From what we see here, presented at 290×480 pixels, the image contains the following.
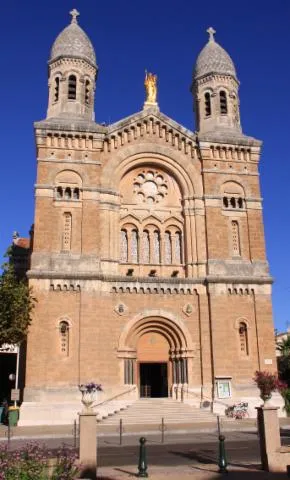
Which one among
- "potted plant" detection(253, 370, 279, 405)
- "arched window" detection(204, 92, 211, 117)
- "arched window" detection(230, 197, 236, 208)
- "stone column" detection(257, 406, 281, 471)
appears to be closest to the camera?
"stone column" detection(257, 406, 281, 471)

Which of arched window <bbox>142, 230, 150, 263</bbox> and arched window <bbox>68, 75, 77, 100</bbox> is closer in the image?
arched window <bbox>142, 230, 150, 263</bbox>

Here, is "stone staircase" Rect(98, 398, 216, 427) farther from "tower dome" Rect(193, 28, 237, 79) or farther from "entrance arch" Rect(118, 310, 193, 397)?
→ "tower dome" Rect(193, 28, 237, 79)

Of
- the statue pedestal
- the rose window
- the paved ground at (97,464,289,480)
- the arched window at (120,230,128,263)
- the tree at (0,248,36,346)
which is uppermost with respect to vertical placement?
the statue pedestal

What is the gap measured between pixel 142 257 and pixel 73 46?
16265mm

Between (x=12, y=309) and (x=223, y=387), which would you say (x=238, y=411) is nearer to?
(x=223, y=387)

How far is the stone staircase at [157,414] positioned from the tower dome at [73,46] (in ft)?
78.5

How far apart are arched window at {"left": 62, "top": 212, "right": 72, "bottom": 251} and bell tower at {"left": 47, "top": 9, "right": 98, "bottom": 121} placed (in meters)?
7.32

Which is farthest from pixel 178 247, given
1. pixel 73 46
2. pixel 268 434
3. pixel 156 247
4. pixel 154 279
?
pixel 268 434

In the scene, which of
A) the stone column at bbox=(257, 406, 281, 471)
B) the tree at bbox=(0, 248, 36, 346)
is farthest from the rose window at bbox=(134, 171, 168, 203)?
the stone column at bbox=(257, 406, 281, 471)

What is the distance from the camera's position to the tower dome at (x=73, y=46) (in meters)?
36.7

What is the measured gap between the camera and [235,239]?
34281mm

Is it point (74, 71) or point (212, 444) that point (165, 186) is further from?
point (212, 444)

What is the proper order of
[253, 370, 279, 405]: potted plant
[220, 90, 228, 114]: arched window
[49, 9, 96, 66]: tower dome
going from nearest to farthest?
[253, 370, 279, 405]: potted plant, [49, 9, 96, 66]: tower dome, [220, 90, 228, 114]: arched window

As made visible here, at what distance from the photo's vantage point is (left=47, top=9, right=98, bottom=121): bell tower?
35.6 m
